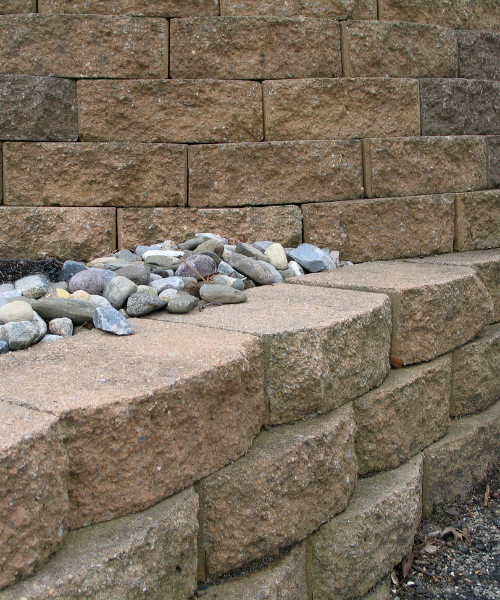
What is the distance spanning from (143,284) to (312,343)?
102cm

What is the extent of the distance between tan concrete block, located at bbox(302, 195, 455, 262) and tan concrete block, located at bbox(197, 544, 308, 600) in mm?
2055

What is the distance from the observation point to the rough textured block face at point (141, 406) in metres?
1.58

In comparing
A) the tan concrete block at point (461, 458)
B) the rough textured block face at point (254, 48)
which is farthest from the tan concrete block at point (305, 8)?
the tan concrete block at point (461, 458)

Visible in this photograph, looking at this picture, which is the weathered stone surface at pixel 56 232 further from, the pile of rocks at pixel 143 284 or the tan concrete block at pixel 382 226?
the tan concrete block at pixel 382 226

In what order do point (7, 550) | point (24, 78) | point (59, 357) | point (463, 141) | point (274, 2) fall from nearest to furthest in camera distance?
point (7, 550) < point (59, 357) < point (24, 78) < point (274, 2) < point (463, 141)

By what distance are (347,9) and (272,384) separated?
2.68 metres

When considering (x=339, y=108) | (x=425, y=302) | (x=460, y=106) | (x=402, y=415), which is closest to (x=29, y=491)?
(x=402, y=415)

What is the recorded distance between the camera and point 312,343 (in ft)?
7.11

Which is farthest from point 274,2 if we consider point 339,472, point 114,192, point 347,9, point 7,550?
point 7,550

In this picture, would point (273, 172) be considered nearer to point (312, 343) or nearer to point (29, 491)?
point (312, 343)

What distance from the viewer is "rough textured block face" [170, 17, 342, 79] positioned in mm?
3514

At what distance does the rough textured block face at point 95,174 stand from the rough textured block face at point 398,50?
1.25 m

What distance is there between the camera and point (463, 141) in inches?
159

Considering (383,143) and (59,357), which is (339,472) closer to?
(59,357)
